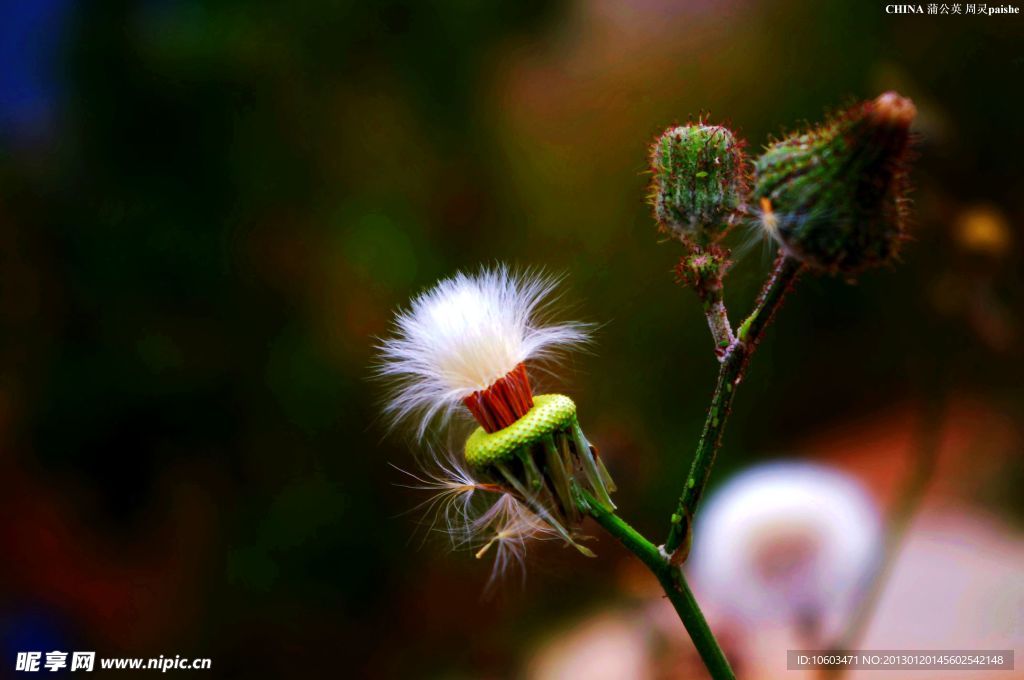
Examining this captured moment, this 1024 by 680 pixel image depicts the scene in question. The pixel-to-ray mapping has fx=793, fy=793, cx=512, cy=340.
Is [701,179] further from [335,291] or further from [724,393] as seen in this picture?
[335,291]

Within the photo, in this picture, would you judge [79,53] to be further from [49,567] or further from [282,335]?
[49,567]

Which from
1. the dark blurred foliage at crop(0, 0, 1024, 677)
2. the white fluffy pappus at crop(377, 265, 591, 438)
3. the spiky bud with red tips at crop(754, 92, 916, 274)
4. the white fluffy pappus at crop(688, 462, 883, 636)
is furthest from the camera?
the dark blurred foliage at crop(0, 0, 1024, 677)

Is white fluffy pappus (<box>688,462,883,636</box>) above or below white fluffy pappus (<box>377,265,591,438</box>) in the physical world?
below

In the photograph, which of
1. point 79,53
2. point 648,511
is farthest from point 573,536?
point 79,53
